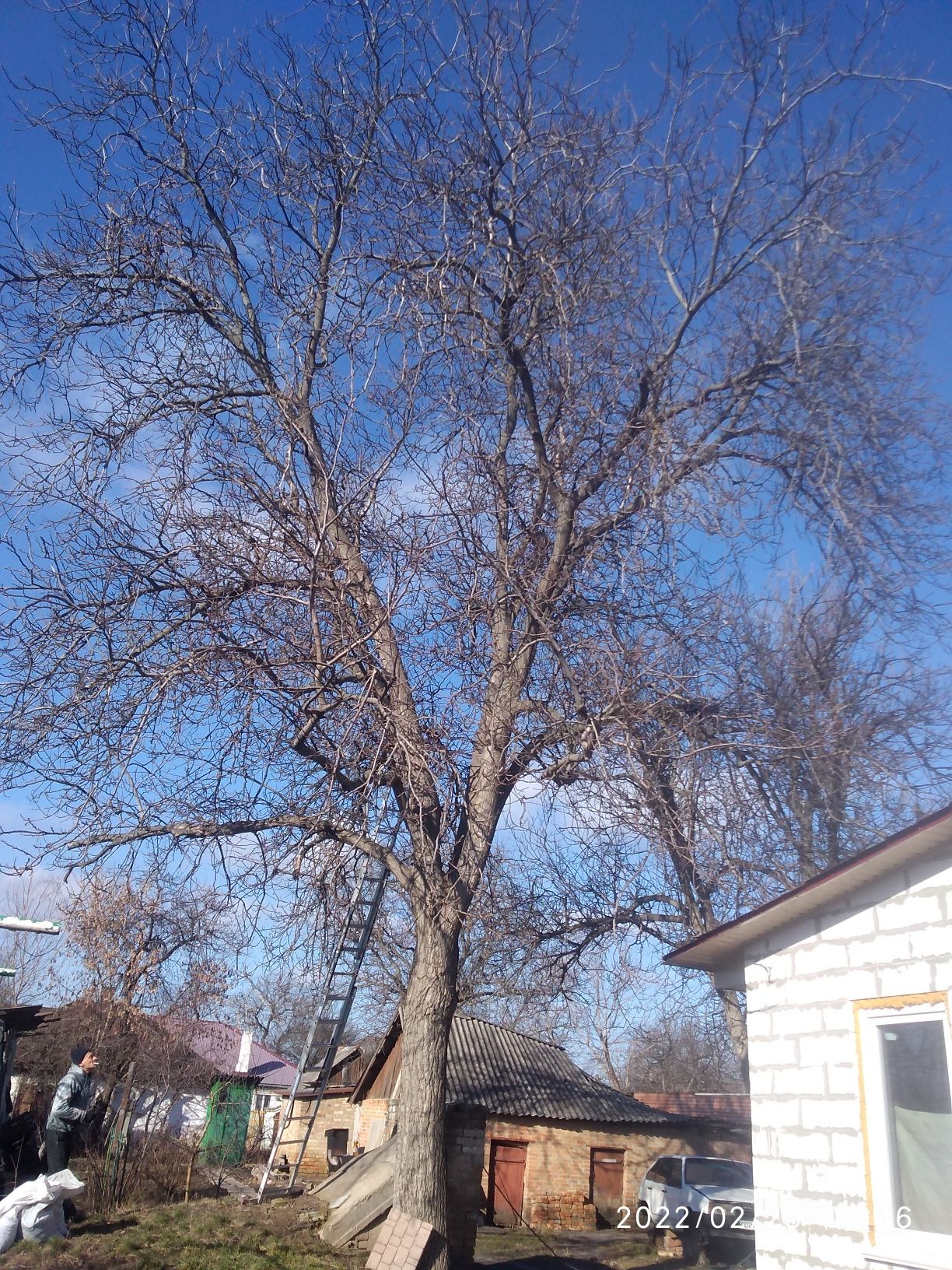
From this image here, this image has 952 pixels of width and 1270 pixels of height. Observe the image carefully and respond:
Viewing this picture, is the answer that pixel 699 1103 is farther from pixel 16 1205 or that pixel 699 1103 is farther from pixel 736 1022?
→ pixel 16 1205

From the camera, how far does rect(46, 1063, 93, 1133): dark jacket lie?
8711 mm

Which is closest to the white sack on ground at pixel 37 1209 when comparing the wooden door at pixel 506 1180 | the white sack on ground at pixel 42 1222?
the white sack on ground at pixel 42 1222

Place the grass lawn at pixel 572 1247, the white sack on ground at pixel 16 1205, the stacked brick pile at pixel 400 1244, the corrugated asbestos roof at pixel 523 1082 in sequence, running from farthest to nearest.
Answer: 1. the corrugated asbestos roof at pixel 523 1082
2. the grass lawn at pixel 572 1247
3. the white sack on ground at pixel 16 1205
4. the stacked brick pile at pixel 400 1244

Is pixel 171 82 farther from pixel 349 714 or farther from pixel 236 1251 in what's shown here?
pixel 236 1251

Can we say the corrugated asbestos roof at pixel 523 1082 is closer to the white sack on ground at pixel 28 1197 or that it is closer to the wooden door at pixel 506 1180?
the wooden door at pixel 506 1180

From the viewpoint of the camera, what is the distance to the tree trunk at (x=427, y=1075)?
7.91 metres

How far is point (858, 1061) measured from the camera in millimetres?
6145

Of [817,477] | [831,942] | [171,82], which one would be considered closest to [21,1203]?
[831,942]

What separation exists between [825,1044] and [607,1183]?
20.8 m

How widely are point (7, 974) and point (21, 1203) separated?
24.8ft

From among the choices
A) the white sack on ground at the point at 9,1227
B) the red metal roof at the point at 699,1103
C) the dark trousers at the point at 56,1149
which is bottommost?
the white sack on ground at the point at 9,1227

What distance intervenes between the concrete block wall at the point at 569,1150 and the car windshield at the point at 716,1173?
5.18 meters

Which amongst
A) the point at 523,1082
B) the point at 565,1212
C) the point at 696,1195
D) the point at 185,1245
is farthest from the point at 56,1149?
the point at 523,1082

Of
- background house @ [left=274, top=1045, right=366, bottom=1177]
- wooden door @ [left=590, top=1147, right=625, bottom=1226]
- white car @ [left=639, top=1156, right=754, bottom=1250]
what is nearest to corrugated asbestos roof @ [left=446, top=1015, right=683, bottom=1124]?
wooden door @ [left=590, top=1147, right=625, bottom=1226]
